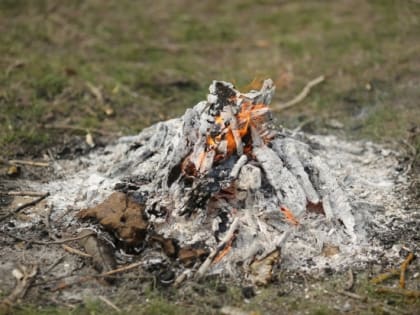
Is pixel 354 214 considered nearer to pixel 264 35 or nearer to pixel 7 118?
pixel 7 118

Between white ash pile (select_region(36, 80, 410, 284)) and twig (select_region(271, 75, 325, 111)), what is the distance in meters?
2.15

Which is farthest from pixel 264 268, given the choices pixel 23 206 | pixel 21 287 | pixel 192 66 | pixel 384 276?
pixel 192 66

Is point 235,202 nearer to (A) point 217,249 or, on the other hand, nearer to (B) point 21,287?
(A) point 217,249

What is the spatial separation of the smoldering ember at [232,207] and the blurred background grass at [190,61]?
171cm

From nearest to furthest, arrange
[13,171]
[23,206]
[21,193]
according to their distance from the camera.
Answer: [23,206] → [21,193] → [13,171]

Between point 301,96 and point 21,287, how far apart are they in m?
4.74

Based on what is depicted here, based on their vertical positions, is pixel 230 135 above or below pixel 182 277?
above

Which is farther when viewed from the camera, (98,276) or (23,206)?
(23,206)

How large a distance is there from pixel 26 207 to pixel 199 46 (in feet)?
16.0

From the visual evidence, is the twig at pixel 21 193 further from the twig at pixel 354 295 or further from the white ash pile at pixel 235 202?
the twig at pixel 354 295

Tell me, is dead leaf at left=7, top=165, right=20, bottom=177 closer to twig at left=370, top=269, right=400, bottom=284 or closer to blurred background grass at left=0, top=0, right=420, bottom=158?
blurred background grass at left=0, top=0, right=420, bottom=158

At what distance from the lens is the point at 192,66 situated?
8.95 metres

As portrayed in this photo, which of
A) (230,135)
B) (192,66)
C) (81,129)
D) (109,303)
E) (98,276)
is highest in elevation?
(192,66)

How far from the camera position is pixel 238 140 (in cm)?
518
